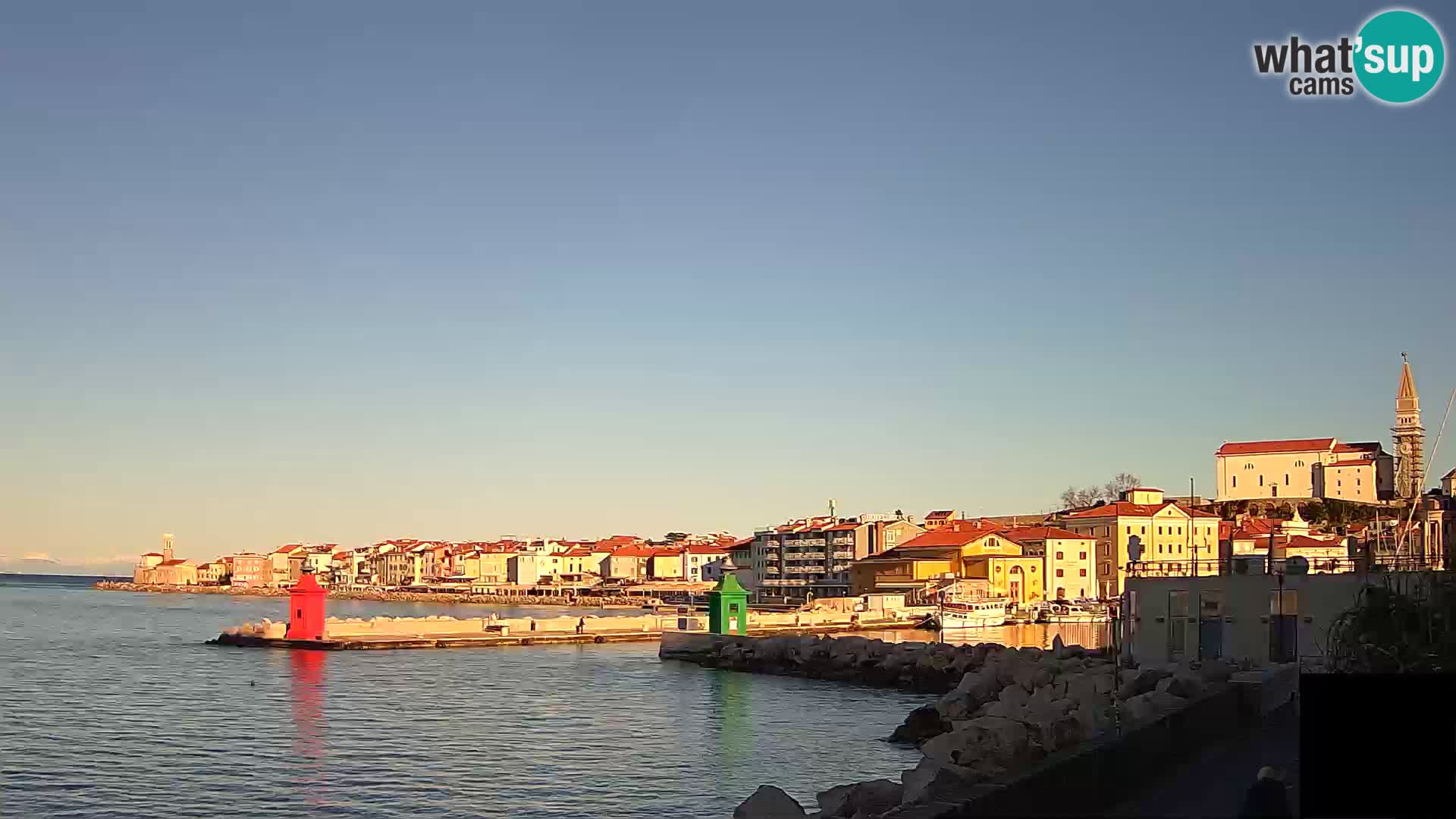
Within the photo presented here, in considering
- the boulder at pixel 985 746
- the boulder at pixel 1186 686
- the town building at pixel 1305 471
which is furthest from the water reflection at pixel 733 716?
the town building at pixel 1305 471

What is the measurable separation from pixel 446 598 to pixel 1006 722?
125598 millimetres

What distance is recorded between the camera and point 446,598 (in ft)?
452

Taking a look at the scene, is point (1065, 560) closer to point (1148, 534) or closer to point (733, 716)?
point (1148, 534)

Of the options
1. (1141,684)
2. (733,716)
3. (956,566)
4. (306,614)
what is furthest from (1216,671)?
(956,566)

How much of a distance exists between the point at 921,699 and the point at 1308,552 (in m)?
19.3

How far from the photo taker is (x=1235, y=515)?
341ft

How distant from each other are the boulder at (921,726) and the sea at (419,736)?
0.48 m

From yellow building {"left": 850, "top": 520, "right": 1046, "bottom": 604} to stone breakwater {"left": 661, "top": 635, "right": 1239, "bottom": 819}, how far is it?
1627 inches

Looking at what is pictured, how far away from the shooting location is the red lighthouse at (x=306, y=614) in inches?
2083

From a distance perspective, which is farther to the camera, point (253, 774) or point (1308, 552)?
point (1308, 552)

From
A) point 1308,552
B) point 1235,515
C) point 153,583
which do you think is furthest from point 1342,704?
point 153,583

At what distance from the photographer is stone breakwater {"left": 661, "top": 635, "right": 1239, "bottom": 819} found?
563 inches

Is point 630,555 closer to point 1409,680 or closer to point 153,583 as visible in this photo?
point 153,583

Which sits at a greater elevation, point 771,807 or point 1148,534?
point 1148,534
